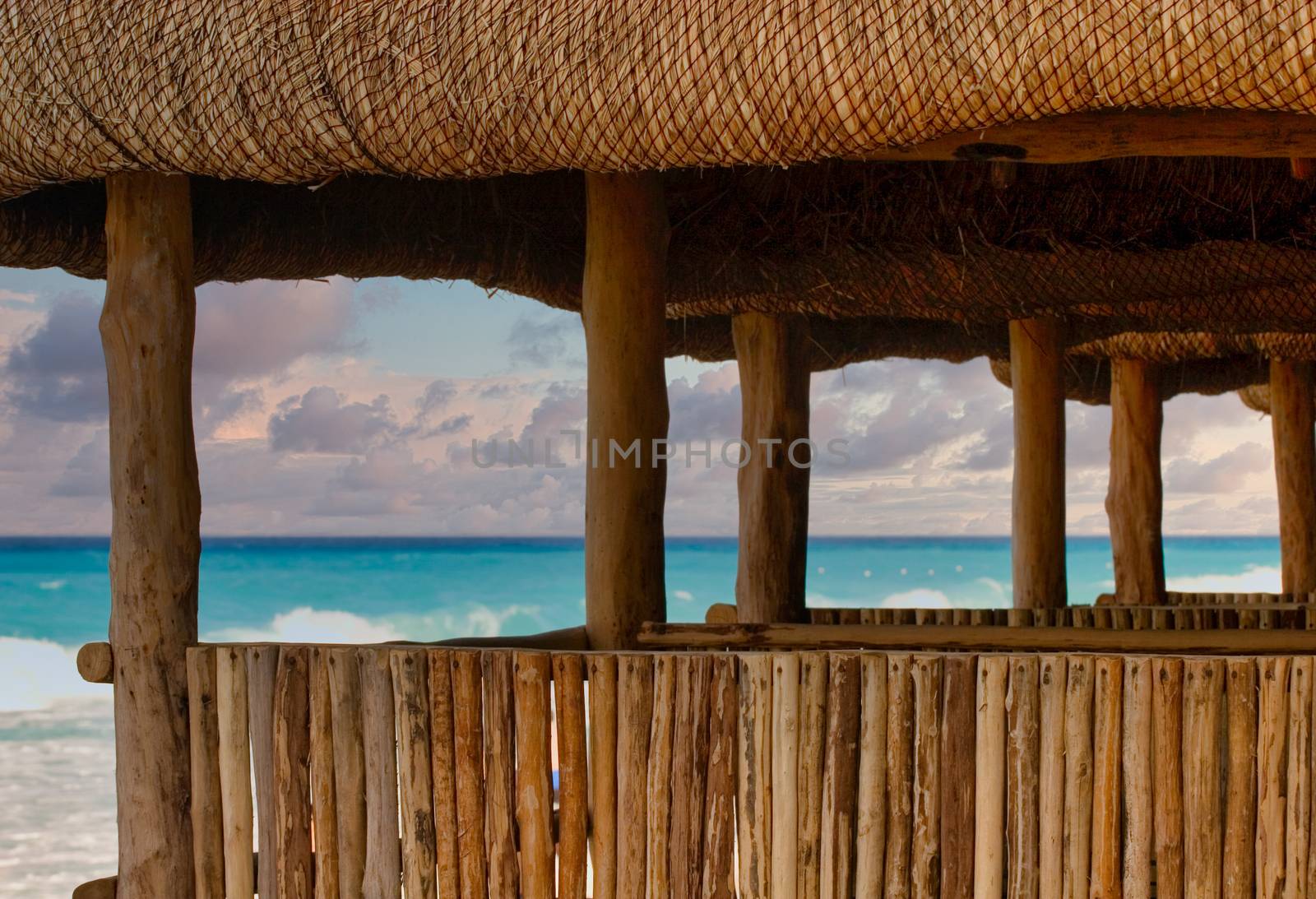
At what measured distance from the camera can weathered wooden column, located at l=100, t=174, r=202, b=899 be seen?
411 centimetres

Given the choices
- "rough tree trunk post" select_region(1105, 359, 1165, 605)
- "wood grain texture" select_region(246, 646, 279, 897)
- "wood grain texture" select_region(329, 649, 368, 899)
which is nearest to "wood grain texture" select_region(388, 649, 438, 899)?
"wood grain texture" select_region(329, 649, 368, 899)

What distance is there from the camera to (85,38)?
379 cm

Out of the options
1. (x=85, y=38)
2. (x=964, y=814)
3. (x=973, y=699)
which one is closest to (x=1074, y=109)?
(x=973, y=699)

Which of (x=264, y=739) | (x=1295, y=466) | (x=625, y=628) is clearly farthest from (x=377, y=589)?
(x=264, y=739)

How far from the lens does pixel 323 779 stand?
388 cm

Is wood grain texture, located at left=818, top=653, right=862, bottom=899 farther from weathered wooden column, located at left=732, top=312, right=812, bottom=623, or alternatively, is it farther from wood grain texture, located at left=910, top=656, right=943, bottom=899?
weathered wooden column, located at left=732, top=312, right=812, bottom=623

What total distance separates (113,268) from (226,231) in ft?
2.67

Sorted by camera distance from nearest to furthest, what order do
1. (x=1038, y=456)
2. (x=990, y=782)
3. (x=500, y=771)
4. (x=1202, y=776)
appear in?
(x=1202, y=776) → (x=990, y=782) → (x=500, y=771) → (x=1038, y=456)

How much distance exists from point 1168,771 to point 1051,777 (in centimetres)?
25

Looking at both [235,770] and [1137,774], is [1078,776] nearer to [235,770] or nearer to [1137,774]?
[1137,774]

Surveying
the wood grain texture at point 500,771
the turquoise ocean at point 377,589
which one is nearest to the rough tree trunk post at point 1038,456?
the wood grain texture at point 500,771

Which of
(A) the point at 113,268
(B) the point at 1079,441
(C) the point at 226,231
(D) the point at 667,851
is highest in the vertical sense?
(B) the point at 1079,441

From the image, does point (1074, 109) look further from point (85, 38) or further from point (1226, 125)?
point (85, 38)

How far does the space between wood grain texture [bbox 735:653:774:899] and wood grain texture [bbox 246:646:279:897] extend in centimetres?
132
